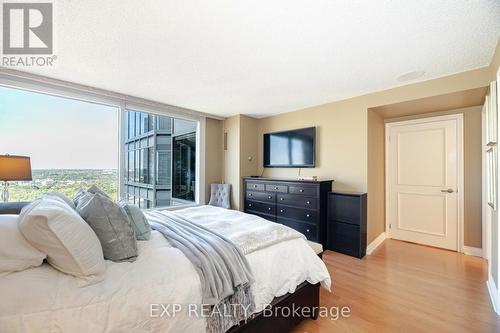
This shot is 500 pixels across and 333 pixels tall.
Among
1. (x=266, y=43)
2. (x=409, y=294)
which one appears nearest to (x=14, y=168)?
(x=266, y=43)

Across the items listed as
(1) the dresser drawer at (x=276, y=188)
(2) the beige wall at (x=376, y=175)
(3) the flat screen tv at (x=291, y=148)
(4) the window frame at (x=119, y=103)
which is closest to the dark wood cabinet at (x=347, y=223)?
(2) the beige wall at (x=376, y=175)

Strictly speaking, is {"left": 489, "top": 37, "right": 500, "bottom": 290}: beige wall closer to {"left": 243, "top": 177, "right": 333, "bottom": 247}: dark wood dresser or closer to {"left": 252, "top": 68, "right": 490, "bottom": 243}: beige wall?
→ {"left": 252, "top": 68, "right": 490, "bottom": 243}: beige wall

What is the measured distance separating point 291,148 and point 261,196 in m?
1.07

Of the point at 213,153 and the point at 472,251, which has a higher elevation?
the point at 213,153

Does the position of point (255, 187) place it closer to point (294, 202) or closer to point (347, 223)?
point (294, 202)

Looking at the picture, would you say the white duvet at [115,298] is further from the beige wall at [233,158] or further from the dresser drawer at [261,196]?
the beige wall at [233,158]

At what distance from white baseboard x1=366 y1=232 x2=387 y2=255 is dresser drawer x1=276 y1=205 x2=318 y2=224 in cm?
93

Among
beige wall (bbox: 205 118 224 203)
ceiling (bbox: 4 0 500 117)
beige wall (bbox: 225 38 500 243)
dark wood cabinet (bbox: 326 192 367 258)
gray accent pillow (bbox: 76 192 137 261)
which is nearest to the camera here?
gray accent pillow (bbox: 76 192 137 261)

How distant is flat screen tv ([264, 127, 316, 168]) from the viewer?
4.06 meters

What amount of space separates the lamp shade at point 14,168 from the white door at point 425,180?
201 inches

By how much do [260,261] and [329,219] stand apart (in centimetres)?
232

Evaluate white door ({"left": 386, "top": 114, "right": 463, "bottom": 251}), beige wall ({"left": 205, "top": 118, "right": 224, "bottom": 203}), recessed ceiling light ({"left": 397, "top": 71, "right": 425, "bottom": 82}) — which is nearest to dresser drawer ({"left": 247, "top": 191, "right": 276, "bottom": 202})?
beige wall ({"left": 205, "top": 118, "right": 224, "bottom": 203})

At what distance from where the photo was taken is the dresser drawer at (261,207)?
410cm

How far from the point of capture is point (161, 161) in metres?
4.44
